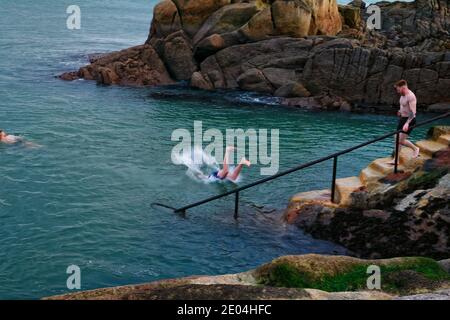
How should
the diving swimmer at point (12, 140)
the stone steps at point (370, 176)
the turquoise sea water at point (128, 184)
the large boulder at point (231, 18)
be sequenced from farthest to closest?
1. the large boulder at point (231, 18)
2. the diving swimmer at point (12, 140)
3. the stone steps at point (370, 176)
4. the turquoise sea water at point (128, 184)

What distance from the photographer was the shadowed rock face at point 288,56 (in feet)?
128

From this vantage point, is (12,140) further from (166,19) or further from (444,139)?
(166,19)

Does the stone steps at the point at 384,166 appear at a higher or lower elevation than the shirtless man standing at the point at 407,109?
lower

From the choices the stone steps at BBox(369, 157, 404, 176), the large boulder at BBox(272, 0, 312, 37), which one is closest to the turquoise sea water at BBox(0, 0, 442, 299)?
the stone steps at BBox(369, 157, 404, 176)

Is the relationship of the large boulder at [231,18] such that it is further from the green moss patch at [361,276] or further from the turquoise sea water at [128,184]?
the green moss patch at [361,276]

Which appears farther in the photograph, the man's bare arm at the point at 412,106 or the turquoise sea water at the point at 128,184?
the man's bare arm at the point at 412,106

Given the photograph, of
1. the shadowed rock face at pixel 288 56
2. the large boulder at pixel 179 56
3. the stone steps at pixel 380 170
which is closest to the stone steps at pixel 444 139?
the stone steps at pixel 380 170

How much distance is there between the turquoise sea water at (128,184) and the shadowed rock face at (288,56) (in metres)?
2.30

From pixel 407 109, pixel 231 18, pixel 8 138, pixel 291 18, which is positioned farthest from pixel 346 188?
pixel 231 18

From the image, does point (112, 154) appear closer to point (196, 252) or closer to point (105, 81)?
point (196, 252)

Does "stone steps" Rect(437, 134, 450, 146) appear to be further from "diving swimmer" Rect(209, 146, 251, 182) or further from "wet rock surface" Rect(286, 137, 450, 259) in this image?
"diving swimmer" Rect(209, 146, 251, 182)
